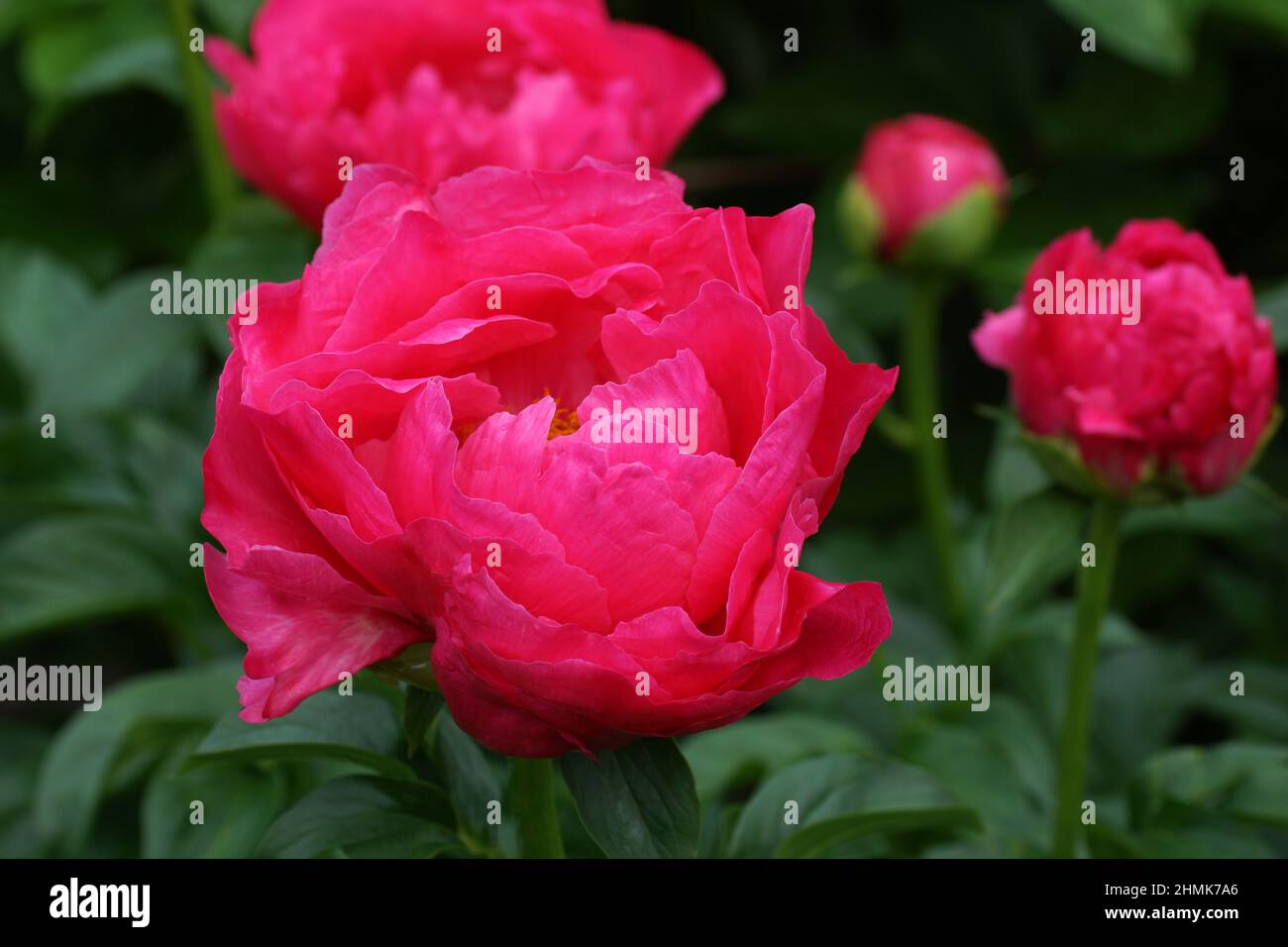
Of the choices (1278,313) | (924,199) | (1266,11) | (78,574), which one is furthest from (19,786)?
(1266,11)

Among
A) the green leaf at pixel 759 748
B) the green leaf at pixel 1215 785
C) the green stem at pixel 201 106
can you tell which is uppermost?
the green stem at pixel 201 106

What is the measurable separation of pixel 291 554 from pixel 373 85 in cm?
44

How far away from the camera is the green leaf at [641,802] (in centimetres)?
46

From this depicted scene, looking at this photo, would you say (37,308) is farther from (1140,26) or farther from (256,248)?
(1140,26)

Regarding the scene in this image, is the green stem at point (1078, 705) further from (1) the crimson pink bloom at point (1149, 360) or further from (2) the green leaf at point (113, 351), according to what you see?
(2) the green leaf at point (113, 351)

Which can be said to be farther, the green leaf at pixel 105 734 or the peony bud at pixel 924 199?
the peony bud at pixel 924 199

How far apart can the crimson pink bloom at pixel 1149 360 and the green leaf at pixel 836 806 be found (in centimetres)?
18

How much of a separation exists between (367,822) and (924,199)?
609 mm

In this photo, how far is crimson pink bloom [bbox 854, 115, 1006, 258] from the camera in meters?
0.95

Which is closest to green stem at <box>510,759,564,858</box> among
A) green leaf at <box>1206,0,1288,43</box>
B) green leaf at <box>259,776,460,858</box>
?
green leaf at <box>259,776,460,858</box>

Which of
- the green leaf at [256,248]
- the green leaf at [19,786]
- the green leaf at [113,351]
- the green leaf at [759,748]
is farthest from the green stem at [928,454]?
the green leaf at [19,786]

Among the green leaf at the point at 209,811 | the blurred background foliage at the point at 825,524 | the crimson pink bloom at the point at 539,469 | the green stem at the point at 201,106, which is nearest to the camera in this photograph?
the crimson pink bloom at the point at 539,469

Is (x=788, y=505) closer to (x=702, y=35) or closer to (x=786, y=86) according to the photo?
(x=786, y=86)

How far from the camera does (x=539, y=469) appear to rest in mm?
437
